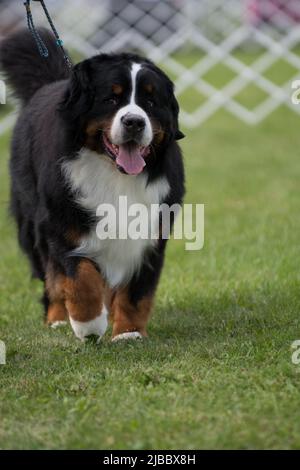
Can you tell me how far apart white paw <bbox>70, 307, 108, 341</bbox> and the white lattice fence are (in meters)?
8.92

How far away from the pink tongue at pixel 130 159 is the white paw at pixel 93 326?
0.70 metres

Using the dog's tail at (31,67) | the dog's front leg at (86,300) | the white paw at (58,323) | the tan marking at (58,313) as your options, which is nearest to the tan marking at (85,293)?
the dog's front leg at (86,300)

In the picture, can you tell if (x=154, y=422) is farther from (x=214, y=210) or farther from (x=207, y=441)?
(x=214, y=210)

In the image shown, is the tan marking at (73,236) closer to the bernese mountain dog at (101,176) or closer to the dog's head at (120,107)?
the bernese mountain dog at (101,176)

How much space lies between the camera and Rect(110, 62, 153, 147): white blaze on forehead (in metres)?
4.21

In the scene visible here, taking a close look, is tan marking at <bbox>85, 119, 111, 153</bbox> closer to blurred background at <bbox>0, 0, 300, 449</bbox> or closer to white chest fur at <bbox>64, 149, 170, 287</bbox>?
white chest fur at <bbox>64, 149, 170, 287</bbox>

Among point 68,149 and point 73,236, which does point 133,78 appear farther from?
point 73,236

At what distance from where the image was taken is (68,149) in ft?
14.5

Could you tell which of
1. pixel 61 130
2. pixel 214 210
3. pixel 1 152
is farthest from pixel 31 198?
pixel 1 152

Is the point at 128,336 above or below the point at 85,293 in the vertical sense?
below

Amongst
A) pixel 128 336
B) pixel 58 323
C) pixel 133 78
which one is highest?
pixel 133 78

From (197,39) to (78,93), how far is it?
1039cm

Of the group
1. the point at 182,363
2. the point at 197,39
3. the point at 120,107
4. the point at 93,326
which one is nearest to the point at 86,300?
the point at 93,326

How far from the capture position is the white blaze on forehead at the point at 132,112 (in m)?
4.21
